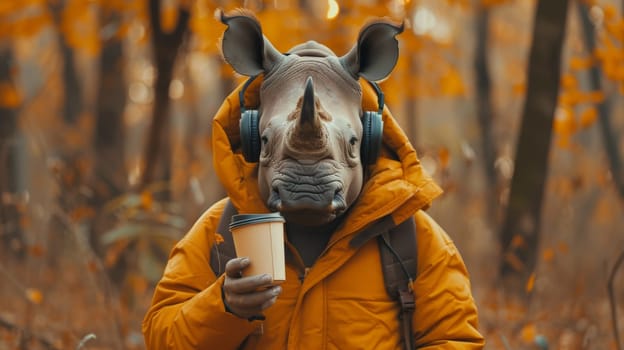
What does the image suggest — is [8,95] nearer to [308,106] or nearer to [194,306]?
[194,306]

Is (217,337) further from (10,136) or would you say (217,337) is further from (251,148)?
(10,136)

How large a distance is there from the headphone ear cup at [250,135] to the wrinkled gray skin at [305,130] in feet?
0.10

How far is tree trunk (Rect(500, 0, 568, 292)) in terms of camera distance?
7145mm

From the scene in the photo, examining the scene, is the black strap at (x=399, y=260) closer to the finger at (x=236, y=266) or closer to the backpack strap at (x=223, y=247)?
the backpack strap at (x=223, y=247)

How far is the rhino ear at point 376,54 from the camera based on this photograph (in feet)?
12.0

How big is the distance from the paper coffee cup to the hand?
3 cm

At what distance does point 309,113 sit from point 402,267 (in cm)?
76

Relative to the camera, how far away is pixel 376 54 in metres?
3.68

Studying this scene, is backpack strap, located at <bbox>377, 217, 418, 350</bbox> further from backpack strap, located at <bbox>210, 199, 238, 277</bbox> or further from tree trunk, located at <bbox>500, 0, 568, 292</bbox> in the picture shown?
tree trunk, located at <bbox>500, 0, 568, 292</bbox>

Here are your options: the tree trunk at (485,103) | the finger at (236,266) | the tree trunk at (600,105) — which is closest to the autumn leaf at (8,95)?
the tree trunk at (600,105)

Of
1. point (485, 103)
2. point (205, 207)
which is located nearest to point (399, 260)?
point (205, 207)

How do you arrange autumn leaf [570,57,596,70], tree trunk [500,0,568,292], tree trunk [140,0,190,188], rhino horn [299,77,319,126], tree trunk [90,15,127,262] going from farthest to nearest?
tree trunk [90,15,127,262] → autumn leaf [570,57,596,70] → tree trunk [140,0,190,188] → tree trunk [500,0,568,292] → rhino horn [299,77,319,126]

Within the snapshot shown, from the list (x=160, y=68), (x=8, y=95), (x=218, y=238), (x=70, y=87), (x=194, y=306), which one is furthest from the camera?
(x=70, y=87)

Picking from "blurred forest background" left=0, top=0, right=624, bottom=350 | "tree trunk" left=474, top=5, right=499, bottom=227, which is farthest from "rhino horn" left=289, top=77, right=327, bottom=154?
"tree trunk" left=474, top=5, right=499, bottom=227
